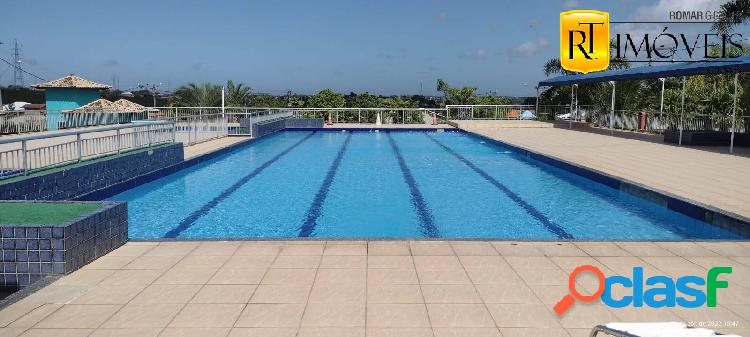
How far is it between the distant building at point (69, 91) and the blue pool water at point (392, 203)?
49.5 ft

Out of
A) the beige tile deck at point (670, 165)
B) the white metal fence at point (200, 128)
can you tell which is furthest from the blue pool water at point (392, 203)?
the white metal fence at point (200, 128)

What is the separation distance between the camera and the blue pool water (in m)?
6.96

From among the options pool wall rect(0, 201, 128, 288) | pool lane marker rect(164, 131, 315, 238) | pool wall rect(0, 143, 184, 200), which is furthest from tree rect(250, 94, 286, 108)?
pool wall rect(0, 201, 128, 288)

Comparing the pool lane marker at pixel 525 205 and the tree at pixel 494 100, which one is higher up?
the tree at pixel 494 100

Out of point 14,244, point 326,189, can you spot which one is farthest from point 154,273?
point 326,189

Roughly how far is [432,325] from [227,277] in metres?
1.70

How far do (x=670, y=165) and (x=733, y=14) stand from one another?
8.66 m

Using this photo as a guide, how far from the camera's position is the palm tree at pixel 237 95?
32.1m

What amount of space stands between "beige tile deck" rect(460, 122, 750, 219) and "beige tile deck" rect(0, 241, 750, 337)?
2496mm

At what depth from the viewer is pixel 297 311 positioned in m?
3.33

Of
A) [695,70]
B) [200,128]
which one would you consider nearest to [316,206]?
[200,128]

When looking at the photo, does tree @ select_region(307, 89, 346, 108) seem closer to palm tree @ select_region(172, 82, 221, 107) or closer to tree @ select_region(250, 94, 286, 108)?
tree @ select_region(250, 94, 286, 108)

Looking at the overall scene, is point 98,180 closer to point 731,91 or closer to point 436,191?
point 436,191

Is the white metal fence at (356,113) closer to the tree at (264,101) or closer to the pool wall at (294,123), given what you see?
the pool wall at (294,123)
